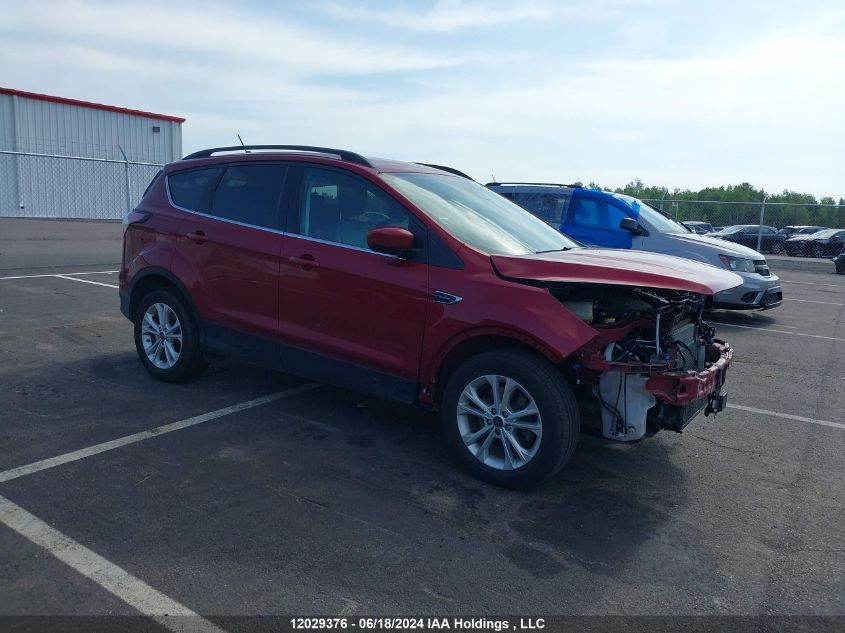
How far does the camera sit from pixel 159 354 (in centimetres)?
591

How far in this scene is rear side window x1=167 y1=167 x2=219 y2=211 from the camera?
5727 mm

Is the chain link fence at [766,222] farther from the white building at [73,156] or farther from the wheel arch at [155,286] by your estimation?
the wheel arch at [155,286]

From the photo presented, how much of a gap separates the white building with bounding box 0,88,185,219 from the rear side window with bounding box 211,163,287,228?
17.1 meters

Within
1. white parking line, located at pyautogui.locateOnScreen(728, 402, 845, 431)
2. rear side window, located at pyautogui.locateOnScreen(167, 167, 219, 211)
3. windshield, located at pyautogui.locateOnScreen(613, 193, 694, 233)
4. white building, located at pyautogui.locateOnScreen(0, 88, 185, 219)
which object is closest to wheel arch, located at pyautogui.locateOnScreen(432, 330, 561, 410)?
rear side window, located at pyautogui.locateOnScreen(167, 167, 219, 211)

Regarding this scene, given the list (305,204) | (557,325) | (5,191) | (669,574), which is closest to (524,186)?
(305,204)

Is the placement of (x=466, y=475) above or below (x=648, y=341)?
below

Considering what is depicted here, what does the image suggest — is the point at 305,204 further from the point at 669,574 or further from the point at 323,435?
the point at 669,574

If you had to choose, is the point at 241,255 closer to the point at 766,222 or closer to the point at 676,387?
the point at 676,387

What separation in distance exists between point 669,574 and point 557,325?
1.36 m

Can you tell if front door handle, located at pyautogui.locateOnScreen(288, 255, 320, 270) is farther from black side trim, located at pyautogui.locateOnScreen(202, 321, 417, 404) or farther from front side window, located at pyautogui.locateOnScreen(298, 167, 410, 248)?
black side trim, located at pyautogui.locateOnScreen(202, 321, 417, 404)

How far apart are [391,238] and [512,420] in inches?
50.3

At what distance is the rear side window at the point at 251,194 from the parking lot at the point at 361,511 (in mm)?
1404

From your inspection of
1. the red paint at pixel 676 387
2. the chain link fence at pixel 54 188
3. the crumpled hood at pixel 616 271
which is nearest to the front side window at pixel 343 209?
the crumpled hood at pixel 616 271

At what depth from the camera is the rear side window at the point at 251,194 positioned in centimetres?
526
